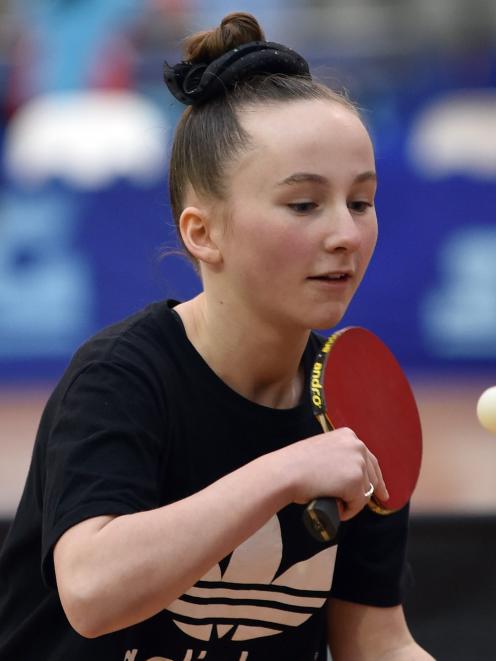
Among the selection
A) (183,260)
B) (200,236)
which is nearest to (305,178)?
(200,236)

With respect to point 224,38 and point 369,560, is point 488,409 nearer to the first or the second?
point 369,560

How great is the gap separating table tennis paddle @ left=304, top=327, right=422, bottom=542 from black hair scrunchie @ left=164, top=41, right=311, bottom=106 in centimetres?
40

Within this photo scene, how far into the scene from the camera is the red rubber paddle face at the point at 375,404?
1800 mm

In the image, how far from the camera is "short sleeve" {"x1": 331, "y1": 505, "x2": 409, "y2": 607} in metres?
2.11

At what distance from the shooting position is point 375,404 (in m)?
1.91

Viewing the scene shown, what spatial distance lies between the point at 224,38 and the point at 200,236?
310 millimetres

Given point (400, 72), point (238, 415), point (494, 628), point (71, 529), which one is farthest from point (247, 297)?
point (400, 72)

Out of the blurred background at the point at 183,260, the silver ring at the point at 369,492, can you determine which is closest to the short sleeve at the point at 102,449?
the silver ring at the point at 369,492

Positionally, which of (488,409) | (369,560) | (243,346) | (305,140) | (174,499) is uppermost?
(305,140)

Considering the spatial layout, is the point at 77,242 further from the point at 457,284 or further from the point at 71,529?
the point at 71,529

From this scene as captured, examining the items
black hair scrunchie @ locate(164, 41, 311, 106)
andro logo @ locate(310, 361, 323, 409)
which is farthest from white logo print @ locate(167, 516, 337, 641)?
black hair scrunchie @ locate(164, 41, 311, 106)

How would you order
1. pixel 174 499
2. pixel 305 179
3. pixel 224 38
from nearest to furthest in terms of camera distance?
pixel 305 179 < pixel 174 499 < pixel 224 38

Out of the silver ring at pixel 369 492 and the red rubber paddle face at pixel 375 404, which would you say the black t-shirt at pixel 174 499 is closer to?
the red rubber paddle face at pixel 375 404

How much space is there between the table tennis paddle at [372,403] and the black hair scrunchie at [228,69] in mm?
404
